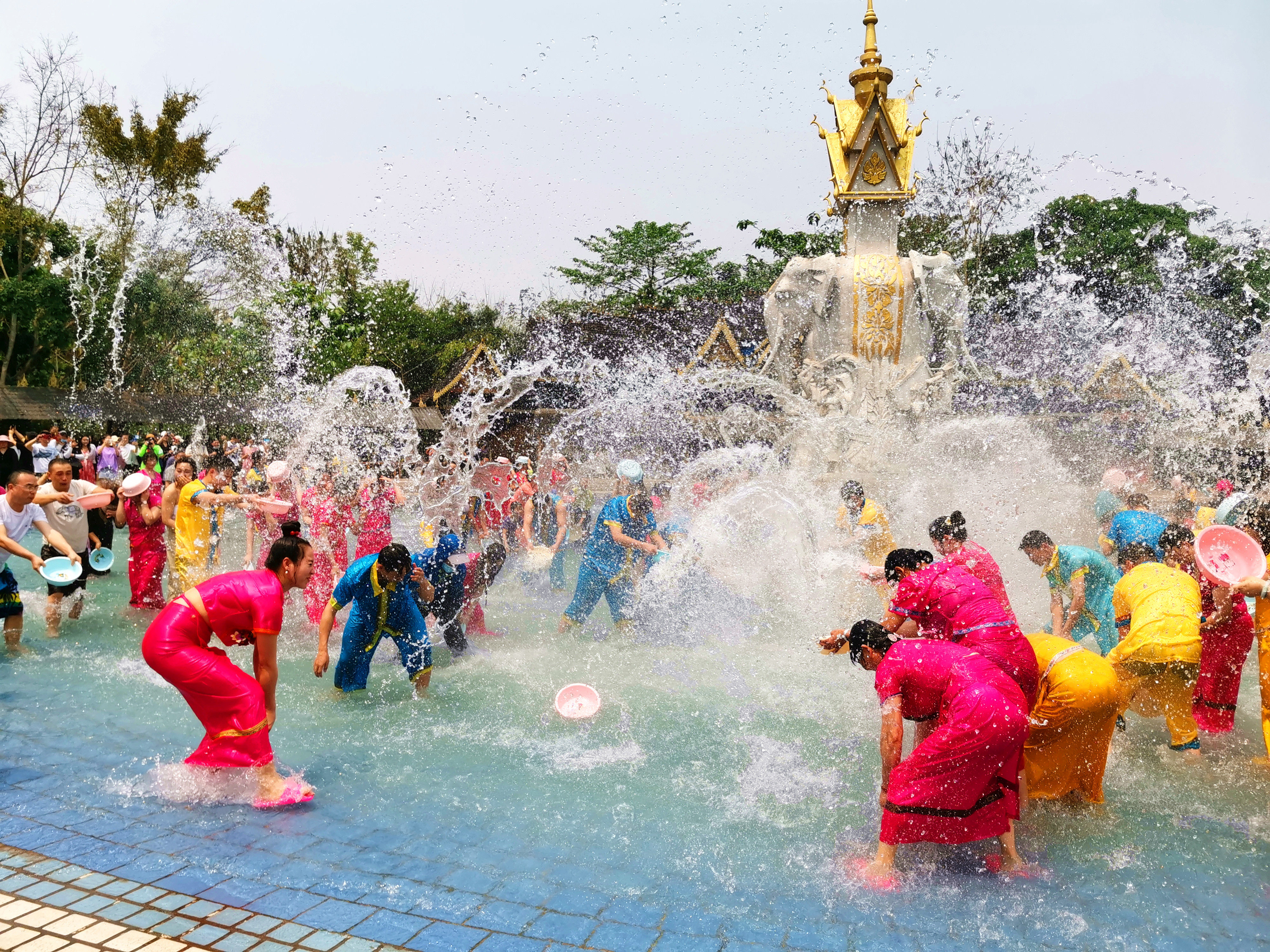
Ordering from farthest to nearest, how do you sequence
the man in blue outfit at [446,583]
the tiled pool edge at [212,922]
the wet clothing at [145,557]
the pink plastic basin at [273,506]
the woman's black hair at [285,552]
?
the wet clothing at [145,557], the pink plastic basin at [273,506], the man in blue outfit at [446,583], the woman's black hair at [285,552], the tiled pool edge at [212,922]

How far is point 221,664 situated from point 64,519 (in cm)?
417

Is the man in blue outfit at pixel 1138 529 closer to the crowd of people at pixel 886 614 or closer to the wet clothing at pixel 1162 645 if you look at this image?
the crowd of people at pixel 886 614

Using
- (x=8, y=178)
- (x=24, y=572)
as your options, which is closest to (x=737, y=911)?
(x=24, y=572)

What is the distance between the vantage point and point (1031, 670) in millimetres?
4254

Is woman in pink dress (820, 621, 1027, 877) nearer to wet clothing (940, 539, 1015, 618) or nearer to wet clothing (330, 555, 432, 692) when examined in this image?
wet clothing (940, 539, 1015, 618)

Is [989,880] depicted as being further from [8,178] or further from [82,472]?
[8,178]

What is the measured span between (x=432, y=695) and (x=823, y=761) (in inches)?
108

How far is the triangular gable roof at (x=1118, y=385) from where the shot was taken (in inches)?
620

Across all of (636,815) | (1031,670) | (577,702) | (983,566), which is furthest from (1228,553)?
(577,702)

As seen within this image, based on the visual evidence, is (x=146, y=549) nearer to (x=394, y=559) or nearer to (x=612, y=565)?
(x=394, y=559)

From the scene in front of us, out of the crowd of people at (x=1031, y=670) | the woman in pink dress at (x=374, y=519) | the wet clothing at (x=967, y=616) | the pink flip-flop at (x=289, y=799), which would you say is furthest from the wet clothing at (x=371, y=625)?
the wet clothing at (x=967, y=616)

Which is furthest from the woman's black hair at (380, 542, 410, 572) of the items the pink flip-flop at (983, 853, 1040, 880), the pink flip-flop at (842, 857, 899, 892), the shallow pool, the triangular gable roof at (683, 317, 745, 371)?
the triangular gable roof at (683, 317, 745, 371)

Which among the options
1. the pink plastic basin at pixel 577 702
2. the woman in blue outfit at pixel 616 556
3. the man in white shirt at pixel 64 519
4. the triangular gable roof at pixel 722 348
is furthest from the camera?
the triangular gable roof at pixel 722 348

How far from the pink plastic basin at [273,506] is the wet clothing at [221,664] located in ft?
9.58
